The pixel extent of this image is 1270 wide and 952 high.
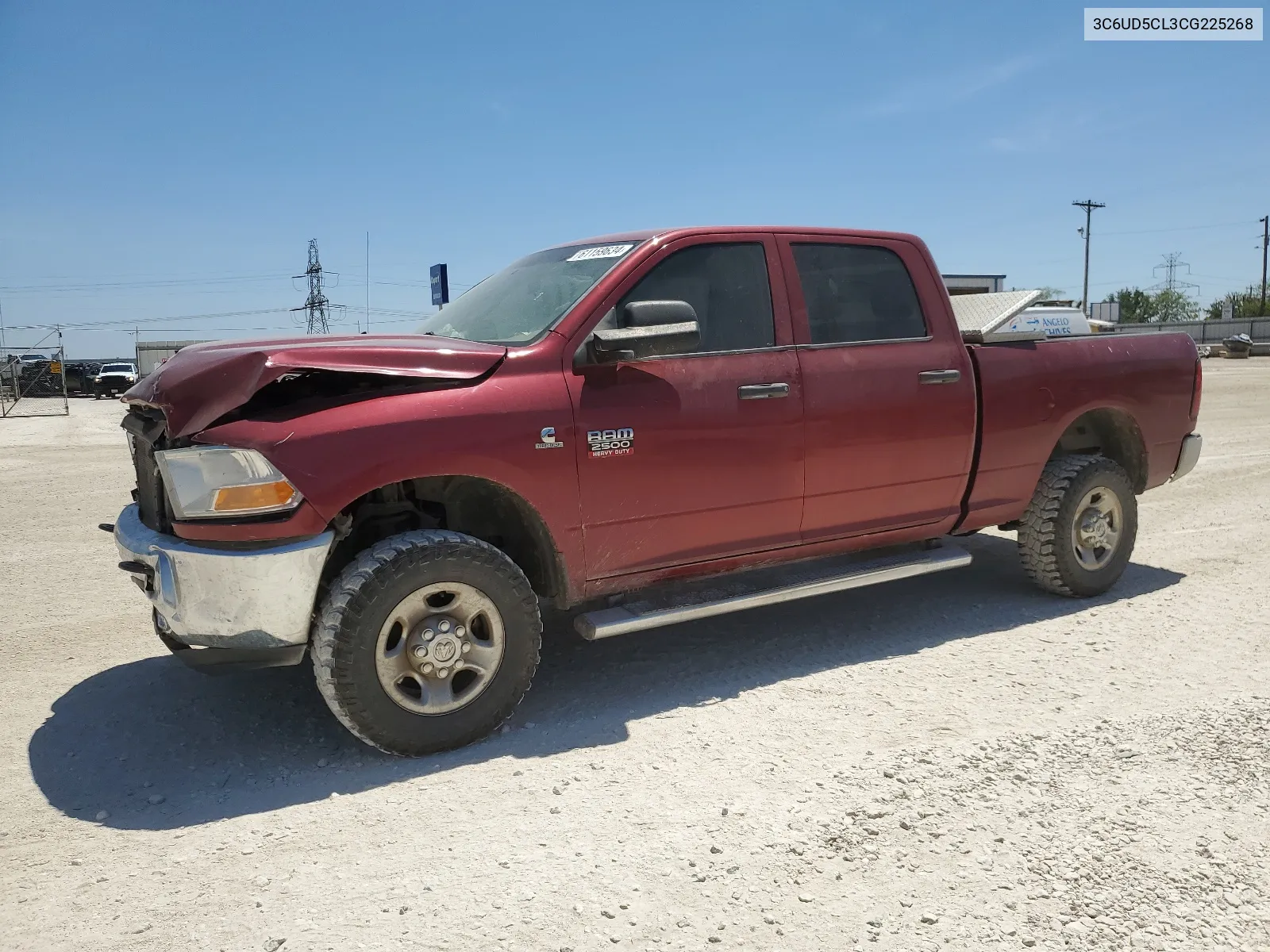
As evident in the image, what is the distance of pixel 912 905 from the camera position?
8.20ft

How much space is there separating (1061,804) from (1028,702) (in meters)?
0.92

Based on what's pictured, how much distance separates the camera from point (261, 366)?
3.25 meters

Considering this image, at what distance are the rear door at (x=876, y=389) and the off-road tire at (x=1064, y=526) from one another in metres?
0.68

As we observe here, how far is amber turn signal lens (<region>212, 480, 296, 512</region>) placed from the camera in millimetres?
3213

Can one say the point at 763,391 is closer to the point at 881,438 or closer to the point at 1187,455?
the point at 881,438

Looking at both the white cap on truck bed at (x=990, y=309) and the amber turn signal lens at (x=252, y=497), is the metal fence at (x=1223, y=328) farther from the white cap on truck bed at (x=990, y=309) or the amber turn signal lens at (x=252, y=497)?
the amber turn signal lens at (x=252, y=497)

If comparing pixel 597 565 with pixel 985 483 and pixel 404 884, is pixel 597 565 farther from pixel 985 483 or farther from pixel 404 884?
Result: pixel 985 483

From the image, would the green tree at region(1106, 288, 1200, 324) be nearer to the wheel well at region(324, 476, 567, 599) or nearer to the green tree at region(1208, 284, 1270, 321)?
the green tree at region(1208, 284, 1270, 321)

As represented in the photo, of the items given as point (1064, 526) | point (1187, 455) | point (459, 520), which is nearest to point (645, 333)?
point (459, 520)

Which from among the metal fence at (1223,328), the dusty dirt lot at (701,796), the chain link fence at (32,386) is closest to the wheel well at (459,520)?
the dusty dirt lot at (701,796)

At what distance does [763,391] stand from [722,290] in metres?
0.51

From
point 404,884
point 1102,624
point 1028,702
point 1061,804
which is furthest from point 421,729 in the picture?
point 1102,624

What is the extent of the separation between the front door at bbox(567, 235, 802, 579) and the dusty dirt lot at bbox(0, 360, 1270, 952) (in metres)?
0.72

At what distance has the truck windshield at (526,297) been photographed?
4020 mm
